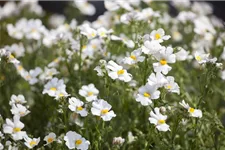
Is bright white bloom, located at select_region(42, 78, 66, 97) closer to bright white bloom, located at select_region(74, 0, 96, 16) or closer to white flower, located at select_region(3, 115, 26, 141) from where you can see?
white flower, located at select_region(3, 115, 26, 141)

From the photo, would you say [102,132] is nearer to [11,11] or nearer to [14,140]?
[14,140]

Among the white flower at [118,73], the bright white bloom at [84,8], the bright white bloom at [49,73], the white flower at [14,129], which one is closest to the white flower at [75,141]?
the white flower at [14,129]

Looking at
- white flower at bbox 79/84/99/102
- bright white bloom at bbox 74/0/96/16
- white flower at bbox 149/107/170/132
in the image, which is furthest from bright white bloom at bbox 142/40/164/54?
bright white bloom at bbox 74/0/96/16

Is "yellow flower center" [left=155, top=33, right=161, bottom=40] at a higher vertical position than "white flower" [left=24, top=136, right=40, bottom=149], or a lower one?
higher

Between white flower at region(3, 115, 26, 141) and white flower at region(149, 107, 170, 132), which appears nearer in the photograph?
white flower at region(149, 107, 170, 132)

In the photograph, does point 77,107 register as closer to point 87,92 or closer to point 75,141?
point 75,141

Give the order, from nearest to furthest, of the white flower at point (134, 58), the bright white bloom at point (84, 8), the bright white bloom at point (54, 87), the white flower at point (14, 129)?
the white flower at point (14, 129)
the white flower at point (134, 58)
the bright white bloom at point (54, 87)
the bright white bloom at point (84, 8)

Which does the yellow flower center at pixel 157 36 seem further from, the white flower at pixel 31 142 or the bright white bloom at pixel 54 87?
the white flower at pixel 31 142

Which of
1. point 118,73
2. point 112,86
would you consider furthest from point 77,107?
point 112,86
